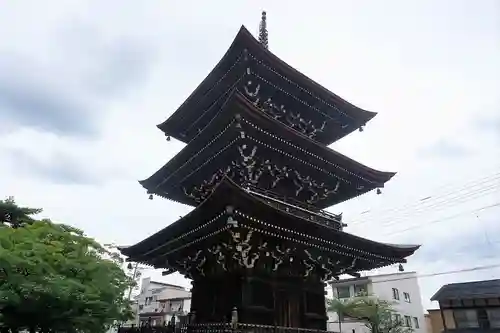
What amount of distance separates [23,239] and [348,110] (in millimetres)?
13821

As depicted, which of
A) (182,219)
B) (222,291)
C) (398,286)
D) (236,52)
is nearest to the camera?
(182,219)

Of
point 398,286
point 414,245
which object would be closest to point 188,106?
point 414,245

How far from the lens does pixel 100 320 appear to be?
13.2 meters

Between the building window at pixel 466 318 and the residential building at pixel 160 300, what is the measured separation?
2832 cm

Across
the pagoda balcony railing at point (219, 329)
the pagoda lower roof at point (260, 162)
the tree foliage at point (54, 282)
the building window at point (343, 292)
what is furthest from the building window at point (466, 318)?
the tree foliage at point (54, 282)

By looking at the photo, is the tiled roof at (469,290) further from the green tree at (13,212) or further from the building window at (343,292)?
the green tree at (13,212)

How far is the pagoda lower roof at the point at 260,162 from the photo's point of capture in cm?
1212

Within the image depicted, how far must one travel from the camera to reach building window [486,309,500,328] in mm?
28280

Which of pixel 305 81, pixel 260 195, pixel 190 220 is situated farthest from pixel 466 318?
pixel 190 220

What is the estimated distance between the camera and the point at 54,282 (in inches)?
442

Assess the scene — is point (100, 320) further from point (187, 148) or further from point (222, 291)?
point (187, 148)

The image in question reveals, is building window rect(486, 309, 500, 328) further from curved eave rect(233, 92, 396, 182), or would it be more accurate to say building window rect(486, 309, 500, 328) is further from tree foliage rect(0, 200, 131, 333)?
tree foliage rect(0, 200, 131, 333)

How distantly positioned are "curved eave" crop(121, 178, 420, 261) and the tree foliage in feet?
5.92

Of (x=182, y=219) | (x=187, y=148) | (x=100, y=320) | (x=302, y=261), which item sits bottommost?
(x=100, y=320)
